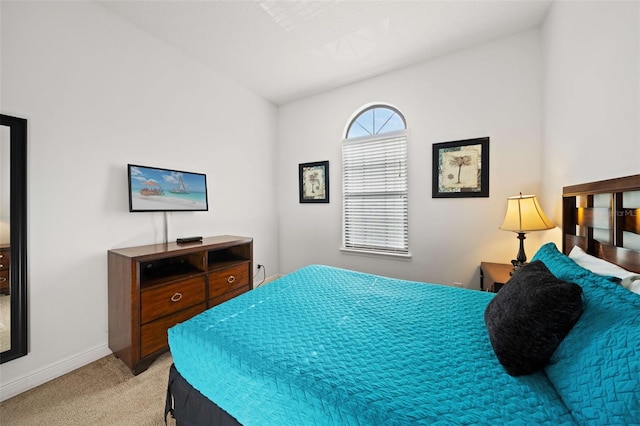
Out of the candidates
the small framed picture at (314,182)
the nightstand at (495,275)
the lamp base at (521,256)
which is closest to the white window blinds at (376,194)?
the small framed picture at (314,182)

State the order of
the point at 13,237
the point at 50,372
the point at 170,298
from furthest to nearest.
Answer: the point at 170,298 → the point at 50,372 → the point at 13,237

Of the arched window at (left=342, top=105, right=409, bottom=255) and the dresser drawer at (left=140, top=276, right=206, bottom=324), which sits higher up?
the arched window at (left=342, top=105, right=409, bottom=255)

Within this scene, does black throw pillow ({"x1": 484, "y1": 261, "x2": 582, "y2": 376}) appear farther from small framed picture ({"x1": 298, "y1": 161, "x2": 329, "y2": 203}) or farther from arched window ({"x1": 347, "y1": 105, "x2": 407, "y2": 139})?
small framed picture ({"x1": 298, "y1": 161, "x2": 329, "y2": 203})

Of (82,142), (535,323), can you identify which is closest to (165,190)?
(82,142)

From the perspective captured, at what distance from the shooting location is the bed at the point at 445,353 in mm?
686

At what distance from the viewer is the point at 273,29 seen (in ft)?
7.39

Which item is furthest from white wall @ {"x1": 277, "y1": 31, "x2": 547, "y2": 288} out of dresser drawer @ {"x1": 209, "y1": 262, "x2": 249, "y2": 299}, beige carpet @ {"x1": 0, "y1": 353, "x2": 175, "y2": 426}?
beige carpet @ {"x1": 0, "y1": 353, "x2": 175, "y2": 426}

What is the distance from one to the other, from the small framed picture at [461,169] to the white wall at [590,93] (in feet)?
1.57

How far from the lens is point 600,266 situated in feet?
A: 3.61

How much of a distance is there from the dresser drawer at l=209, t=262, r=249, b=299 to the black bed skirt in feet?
3.34

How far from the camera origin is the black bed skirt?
1069mm

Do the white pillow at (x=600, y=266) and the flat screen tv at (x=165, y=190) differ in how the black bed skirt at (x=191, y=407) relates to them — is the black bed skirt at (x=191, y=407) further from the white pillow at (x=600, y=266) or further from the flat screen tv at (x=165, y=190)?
the white pillow at (x=600, y=266)

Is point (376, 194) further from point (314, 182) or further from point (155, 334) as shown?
point (155, 334)

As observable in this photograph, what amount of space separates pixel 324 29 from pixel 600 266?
259 centimetres
